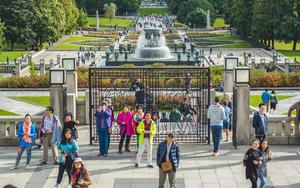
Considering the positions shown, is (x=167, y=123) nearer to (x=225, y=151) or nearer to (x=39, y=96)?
(x=225, y=151)

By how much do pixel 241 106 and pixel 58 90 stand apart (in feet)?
18.4

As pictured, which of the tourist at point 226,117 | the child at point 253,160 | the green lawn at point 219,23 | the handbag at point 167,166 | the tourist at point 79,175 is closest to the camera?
the tourist at point 79,175

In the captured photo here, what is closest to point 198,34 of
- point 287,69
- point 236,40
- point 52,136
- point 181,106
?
point 236,40

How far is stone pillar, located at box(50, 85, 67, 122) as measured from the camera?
2038 cm

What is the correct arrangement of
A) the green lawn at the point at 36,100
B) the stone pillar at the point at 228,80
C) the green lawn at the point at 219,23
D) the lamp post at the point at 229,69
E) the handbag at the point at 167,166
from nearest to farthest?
the handbag at the point at 167,166 → the lamp post at the point at 229,69 → the stone pillar at the point at 228,80 → the green lawn at the point at 36,100 → the green lawn at the point at 219,23

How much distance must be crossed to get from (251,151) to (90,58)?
54538 mm

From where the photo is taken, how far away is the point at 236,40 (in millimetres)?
92625

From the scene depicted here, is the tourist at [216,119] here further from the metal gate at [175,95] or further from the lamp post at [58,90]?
the lamp post at [58,90]

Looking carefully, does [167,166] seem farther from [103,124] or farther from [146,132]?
[103,124]

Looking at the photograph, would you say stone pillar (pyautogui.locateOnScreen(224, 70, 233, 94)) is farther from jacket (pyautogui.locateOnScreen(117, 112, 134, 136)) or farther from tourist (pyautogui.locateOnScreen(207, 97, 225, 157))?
jacket (pyautogui.locateOnScreen(117, 112, 134, 136))

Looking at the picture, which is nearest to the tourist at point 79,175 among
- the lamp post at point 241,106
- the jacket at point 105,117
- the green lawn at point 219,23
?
the jacket at point 105,117

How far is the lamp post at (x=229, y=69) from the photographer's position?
2345cm

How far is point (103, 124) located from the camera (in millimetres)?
19234

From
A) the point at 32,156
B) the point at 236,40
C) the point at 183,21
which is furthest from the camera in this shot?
the point at 183,21
